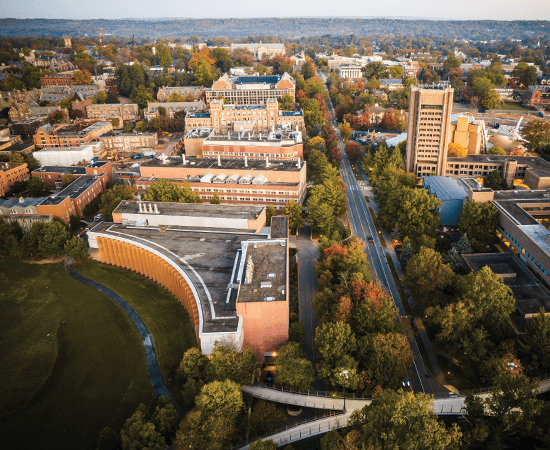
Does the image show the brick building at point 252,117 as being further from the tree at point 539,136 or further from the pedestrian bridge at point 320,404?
the pedestrian bridge at point 320,404

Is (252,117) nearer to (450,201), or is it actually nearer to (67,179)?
(67,179)

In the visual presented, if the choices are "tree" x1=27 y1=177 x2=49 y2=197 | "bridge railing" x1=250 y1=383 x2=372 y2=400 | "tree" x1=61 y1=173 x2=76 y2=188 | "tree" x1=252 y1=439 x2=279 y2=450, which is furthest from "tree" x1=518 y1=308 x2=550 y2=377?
"tree" x1=27 y1=177 x2=49 y2=197

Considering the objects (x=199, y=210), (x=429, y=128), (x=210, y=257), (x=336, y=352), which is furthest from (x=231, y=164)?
(x=336, y=352)

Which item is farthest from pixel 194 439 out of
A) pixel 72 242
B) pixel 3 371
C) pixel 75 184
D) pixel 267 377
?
pixel 75 184

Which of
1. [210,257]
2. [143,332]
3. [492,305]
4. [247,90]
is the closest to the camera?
[492,305]

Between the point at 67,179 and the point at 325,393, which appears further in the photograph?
the point at 67,179

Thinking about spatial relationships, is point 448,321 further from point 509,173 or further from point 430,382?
point 509,173

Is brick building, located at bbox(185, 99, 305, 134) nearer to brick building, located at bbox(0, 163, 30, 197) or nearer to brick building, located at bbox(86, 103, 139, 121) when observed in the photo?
brick building, located at bbox(86, 103, 139, 121)

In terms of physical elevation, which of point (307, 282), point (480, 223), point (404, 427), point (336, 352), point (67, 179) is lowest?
point (307, 282)

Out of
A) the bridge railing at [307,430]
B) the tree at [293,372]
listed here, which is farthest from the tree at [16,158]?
the bridge railing at [307,430]
